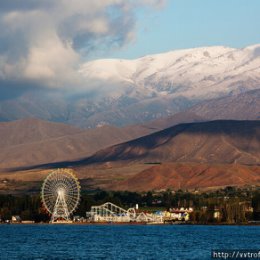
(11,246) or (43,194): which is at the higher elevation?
(43,194)

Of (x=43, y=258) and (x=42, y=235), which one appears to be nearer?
(x=43, y=258)

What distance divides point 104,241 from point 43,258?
33.8m

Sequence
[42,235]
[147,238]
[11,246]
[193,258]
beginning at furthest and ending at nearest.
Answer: [42,235], [147,238], [11,246], [193,258]

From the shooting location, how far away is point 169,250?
118 meters

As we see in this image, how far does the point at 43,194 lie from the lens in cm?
19875

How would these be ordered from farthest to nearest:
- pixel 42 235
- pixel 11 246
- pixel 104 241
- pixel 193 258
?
pixel 42 235 < pixel 104 241 < pixel 11 246 < pixel 193 258

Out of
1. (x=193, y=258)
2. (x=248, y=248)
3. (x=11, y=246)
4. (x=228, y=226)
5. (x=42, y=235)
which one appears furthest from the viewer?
(x=228, y=226)

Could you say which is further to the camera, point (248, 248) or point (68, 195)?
point (68, 195)

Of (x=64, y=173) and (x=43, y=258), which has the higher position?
(x=64, y=173)

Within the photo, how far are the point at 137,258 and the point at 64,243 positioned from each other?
29.7 meters

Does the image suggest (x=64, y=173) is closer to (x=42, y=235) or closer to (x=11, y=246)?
(x=42, y=235)

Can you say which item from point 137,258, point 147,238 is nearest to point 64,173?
point 147,238

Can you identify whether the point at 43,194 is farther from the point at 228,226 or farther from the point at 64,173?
the point at 228,226

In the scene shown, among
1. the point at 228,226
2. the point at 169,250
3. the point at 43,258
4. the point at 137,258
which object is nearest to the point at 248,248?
the point at 169,250
